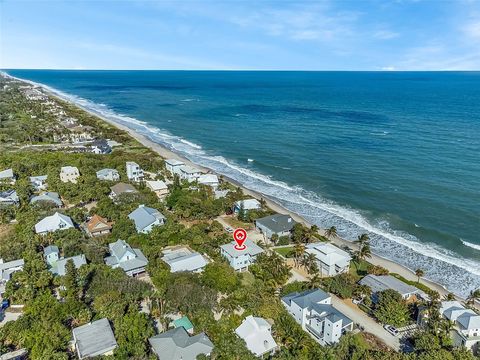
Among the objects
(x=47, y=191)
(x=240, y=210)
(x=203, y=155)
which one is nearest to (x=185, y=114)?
(x=203, y=155)

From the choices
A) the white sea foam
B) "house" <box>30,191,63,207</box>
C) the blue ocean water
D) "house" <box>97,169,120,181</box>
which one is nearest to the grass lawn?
the blue ocean water

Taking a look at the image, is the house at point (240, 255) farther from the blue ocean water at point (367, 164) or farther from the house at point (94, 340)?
the blue ocean water at point (367, 164)

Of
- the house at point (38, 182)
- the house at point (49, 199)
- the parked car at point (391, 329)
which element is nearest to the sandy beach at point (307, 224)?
the parked car at point (391, 329)

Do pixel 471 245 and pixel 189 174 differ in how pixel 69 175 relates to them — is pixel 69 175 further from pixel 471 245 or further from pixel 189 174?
pixel 471 245

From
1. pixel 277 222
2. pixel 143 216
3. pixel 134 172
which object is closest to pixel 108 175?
pixel 134 172

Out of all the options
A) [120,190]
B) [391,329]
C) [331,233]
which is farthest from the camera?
[120,190]

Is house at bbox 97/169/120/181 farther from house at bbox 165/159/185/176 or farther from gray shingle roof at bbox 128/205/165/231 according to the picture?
gray shingle roof at bbox 128/205/165/231
